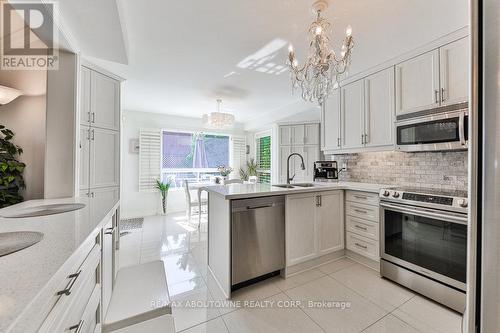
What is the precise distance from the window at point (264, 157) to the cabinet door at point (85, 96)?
4.22 m

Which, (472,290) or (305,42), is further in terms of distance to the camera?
(305,42)

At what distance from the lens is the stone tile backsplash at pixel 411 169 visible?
2117mm

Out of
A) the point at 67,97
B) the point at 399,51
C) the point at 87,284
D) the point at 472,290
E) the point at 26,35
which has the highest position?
the point at 399,51

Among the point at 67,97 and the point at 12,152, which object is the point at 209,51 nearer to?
the point at 67,97

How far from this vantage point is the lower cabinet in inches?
85.9

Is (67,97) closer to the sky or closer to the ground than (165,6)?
closer to the ground

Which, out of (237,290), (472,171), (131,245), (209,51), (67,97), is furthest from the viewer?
(131,245)

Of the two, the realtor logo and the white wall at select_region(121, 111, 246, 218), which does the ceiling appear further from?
the white wall at select_region(121, 111, 246, 218)

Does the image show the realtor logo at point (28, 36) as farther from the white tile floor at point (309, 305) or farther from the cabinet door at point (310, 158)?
the cabinet door at point (310, 158)

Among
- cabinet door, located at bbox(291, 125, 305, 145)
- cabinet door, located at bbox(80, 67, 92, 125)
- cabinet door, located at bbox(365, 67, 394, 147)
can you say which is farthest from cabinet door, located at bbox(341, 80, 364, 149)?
cabinet door, located at bbox(80, 67, 92, 125)

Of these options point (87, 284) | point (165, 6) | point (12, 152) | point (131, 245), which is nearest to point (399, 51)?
point (165, 6)

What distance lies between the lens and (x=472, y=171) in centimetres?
50

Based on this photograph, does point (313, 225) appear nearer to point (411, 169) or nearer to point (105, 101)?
point (411, 169)

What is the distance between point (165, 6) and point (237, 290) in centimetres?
265
